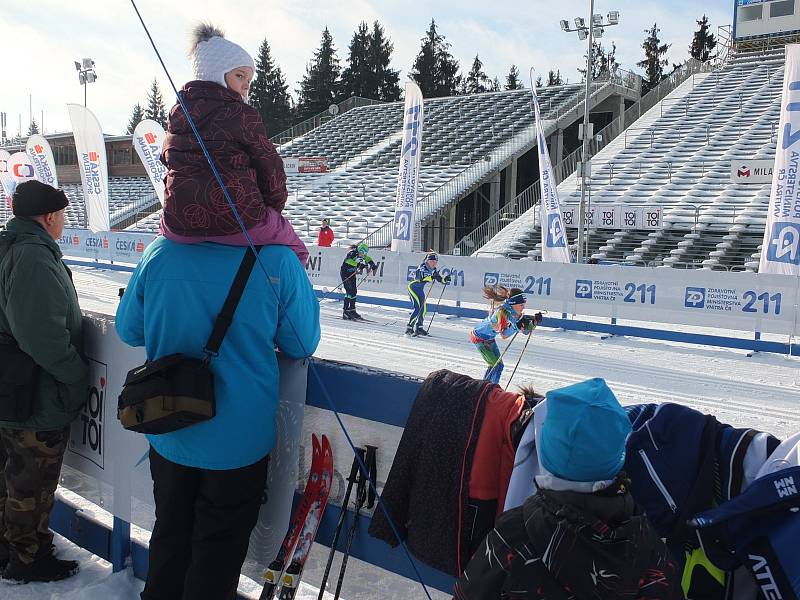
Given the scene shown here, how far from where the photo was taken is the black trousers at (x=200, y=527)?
2.37 metres

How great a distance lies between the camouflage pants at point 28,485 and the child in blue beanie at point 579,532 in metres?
2.33

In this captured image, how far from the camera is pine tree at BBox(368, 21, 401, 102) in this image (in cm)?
6569

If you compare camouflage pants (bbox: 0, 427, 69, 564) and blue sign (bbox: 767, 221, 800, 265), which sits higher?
blue sign (bbox: 767, 221, 800, 265)

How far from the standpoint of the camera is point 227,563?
2416mm

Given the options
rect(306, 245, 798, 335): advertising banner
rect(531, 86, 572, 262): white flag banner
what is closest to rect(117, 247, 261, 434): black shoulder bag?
rect(306, 245, 798, 335): advertising banner

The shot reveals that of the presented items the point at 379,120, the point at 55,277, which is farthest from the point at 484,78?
the point at 55,277

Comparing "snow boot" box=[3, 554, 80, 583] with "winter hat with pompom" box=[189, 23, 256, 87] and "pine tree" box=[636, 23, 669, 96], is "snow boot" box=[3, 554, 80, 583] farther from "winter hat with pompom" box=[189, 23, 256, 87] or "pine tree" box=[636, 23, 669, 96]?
"pine tree" box=[636, 23, 669, 96]

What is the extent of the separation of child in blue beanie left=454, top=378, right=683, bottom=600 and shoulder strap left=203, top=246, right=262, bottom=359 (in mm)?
1058

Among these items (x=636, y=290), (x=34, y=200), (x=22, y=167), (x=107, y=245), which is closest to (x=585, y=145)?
(x=636, y=290)

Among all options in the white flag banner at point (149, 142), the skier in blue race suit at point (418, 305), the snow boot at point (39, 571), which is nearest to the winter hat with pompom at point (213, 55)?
the snow boot at point (39, 571)

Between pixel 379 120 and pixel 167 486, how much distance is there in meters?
46.6

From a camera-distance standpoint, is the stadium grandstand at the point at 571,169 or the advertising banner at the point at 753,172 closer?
the advertising banner at the point at 753,172

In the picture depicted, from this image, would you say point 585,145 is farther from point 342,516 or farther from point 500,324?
point 342,516

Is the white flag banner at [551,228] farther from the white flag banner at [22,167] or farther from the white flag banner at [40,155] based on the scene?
the white flag banner at [22,167]
